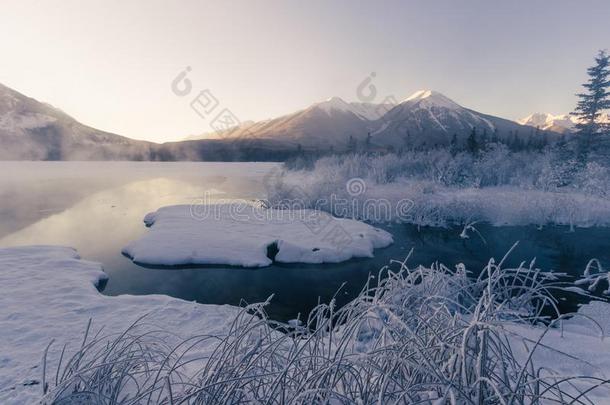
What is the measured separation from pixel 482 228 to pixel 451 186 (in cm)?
979

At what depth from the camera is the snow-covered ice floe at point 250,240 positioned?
995cm

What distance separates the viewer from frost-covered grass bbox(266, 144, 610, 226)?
16.2m

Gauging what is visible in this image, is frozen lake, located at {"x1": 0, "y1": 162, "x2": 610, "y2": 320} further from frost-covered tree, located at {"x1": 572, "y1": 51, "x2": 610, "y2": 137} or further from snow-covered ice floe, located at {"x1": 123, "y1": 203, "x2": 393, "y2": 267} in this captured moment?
frost-covered tree, located at {"x1": 572, "y1": 51, "x2": 610, "y2": 137}

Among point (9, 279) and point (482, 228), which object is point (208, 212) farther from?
point (482, 228)

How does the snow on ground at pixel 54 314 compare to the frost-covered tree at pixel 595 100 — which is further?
the frost-covered tree at pixel 595 100

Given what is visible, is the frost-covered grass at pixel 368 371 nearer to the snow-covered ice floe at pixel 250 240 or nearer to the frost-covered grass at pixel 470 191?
the snow-covered ice floe at pixel 250 240

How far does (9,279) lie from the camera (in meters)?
6.83

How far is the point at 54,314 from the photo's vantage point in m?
5.25

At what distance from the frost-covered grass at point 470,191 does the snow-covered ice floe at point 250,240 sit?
432 centimetres

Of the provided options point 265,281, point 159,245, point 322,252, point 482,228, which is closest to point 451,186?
point 482,228

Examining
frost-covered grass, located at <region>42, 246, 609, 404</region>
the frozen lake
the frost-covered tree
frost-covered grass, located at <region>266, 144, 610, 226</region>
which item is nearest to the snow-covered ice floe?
the frozen lake

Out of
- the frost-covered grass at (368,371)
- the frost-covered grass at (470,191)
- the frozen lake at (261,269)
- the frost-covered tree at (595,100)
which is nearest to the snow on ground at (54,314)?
the frost-covered grass at (368,371)

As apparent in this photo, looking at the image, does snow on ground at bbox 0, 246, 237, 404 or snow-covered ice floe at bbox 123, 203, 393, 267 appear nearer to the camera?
snow on ground at bbox 0, 246, 237, 404

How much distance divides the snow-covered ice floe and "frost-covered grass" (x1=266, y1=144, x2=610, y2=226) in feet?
14.2
